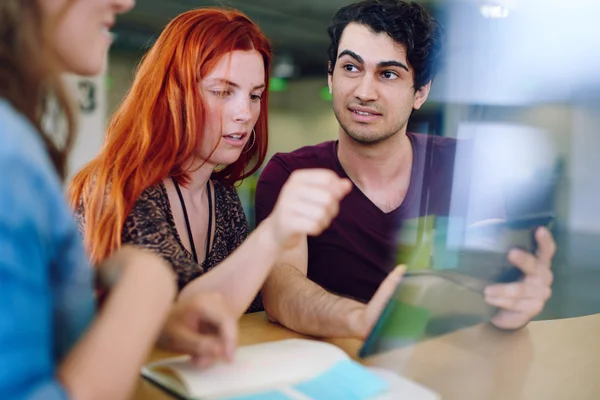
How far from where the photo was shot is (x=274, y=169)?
3.60ft

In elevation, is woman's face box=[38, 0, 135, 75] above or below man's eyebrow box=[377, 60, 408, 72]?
below

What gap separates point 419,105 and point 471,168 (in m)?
0.15

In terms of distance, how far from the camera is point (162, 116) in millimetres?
884

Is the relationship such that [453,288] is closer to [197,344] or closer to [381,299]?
[381,299]

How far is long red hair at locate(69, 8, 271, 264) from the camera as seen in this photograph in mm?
834

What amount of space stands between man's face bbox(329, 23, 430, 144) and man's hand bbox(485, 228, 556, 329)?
0.32 meters

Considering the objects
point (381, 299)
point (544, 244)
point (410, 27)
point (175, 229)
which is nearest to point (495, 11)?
point (410, 27)

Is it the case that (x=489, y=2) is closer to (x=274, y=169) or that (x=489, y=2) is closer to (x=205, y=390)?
(x=274, y=169)

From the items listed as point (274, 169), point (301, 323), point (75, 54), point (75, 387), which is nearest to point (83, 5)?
point (75, 54)

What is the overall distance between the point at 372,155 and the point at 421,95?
0.14m

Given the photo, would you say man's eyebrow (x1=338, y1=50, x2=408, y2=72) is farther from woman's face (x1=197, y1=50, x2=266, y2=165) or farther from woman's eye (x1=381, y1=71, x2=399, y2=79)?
woman's face (x1=197, y1=50, x2=266, y2=165)

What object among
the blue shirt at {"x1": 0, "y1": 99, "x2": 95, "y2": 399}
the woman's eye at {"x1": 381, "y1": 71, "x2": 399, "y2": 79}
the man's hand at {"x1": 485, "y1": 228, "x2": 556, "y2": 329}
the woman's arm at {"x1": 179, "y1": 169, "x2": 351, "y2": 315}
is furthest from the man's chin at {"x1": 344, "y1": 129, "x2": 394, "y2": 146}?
the blue shirt at {"x1": 0, "y1": 99, "x2": 95, "y2": 399}

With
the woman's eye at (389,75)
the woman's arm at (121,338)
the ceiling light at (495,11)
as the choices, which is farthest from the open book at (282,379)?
the ceiling light at (495,11)

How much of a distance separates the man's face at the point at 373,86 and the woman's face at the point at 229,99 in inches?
6.3
